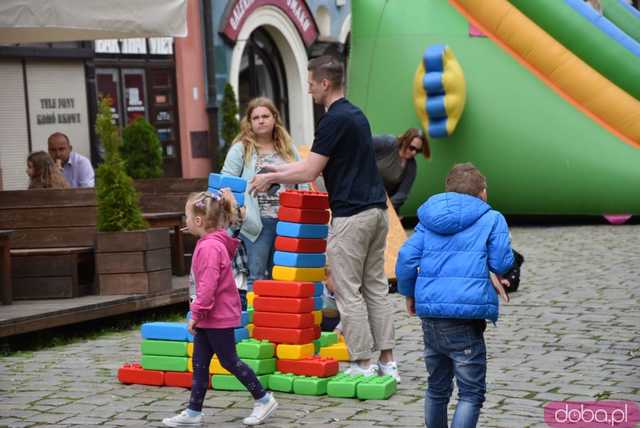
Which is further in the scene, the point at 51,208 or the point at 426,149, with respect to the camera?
the point at 426,149

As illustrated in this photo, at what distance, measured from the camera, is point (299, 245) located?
23.9ft

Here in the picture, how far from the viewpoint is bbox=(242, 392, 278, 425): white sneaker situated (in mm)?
6328

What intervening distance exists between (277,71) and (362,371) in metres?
18.7

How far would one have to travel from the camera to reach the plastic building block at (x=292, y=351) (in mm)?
7184

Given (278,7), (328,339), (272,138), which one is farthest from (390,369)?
(278,7)

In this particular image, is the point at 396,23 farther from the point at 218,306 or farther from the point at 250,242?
the point at 218,306

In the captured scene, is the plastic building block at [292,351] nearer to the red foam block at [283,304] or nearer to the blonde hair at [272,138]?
the red foam block at [283,304]

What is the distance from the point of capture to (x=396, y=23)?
16219mm

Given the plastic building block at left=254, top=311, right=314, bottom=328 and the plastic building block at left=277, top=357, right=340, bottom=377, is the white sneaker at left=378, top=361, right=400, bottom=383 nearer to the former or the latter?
the plastic building block at left=277, top=357, right=340, bottom=377

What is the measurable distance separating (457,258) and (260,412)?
1.50m

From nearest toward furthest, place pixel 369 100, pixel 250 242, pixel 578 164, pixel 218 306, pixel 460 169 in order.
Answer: pixel 460 169, pixel 218 306, pixel 250 242, pixel 578 164, pixel 369 100

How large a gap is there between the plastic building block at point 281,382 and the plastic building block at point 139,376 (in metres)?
0.65

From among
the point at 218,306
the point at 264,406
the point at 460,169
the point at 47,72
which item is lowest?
the point at 264,406

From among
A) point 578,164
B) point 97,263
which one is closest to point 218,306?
point 97,263
